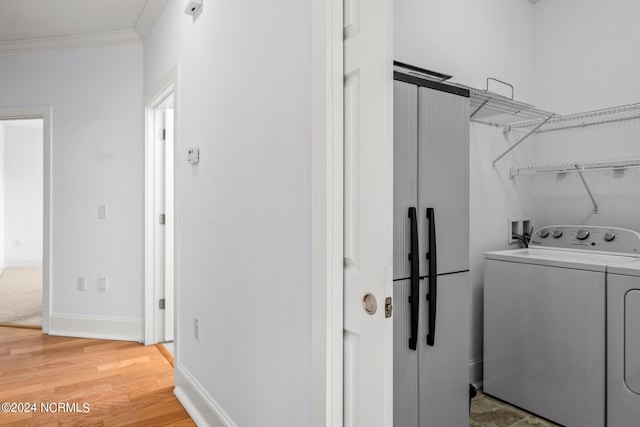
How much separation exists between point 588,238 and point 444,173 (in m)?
1.23

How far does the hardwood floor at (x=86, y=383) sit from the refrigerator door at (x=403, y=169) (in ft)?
4.81

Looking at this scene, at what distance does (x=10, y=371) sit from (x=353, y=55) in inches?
122

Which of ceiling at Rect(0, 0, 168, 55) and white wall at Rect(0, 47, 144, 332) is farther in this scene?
white wall at Rect(0, 47, 144, 332)

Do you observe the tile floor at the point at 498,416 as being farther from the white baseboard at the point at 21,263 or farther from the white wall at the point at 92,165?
the white baseboard at the point at 21,263

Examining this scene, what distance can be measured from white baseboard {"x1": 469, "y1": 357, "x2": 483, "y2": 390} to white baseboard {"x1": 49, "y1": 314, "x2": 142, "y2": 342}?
259 cm

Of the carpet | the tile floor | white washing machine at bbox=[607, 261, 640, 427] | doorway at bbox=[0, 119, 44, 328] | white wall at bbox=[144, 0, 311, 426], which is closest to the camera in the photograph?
white wall at bbox=[144, 0, 311, 426]

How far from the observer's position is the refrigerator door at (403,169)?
149cm

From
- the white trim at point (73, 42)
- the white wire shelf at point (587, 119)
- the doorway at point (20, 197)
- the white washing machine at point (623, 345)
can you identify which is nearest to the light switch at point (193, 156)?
the white trim at point (73, 42)

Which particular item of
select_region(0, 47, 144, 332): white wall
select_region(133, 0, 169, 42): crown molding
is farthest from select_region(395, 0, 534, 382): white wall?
select_region(0, 47, 144, 332): white wall

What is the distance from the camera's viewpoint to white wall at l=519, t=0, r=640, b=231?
223 cm

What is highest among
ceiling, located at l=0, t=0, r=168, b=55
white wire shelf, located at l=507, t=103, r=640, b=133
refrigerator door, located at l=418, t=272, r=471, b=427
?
ceiling, located at l=0, t=0, r=168, b=55

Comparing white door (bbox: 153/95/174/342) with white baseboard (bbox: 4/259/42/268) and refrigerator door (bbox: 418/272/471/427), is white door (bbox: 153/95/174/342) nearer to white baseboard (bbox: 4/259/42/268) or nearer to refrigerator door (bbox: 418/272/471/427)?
refrigerator door (bbox: 418/272/471/427)

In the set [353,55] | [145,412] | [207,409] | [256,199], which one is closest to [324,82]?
[353,55]

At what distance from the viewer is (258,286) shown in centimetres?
150
